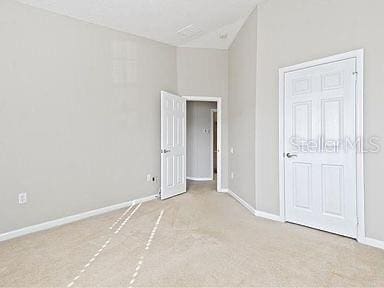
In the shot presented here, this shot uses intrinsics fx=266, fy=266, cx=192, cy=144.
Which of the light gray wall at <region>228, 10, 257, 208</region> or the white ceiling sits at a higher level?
the white ceiling

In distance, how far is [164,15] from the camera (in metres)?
3.82

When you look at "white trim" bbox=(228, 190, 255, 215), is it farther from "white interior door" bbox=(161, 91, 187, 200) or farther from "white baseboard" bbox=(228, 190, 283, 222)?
"white interior door" bbox=(161, 91, 187, 200)

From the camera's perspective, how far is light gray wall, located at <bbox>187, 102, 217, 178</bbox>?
736 centimetres

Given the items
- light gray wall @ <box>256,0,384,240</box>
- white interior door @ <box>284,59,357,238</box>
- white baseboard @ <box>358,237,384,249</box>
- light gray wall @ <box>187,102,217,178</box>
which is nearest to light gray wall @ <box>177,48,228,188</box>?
light gray wall @ <box>256,0,384,240</box>

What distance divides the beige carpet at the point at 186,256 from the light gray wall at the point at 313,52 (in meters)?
0.54

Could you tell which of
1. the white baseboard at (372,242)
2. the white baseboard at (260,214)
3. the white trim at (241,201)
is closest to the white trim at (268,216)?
the white baseboard at (260,214)

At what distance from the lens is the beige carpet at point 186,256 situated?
2.04 meters

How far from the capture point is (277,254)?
97.5 inches

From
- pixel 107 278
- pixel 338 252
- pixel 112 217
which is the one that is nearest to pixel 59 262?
pixel 107 278

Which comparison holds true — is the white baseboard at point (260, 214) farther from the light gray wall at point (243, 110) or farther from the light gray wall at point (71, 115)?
the light gray wall at point (71, 115)

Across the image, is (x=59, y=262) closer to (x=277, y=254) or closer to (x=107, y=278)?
(x=107, y=278)

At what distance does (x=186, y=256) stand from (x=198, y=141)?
512 cm

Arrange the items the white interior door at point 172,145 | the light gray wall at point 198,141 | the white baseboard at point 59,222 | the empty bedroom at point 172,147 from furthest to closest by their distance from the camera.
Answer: the light gray wall at point 198,141 < the white interior door at point 172,145 < the white baseboard at point 59,222 < the empty bedroom at point 172,147

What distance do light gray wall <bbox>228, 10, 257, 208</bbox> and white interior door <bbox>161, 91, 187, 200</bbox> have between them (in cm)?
97
